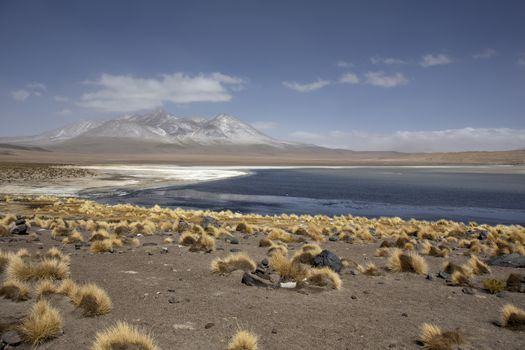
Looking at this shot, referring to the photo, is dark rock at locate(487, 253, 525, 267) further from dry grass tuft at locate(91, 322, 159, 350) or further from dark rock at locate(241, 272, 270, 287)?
dry grass tuft at locate(91, 322, 159, 350)

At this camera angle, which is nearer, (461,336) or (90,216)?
(461,336)

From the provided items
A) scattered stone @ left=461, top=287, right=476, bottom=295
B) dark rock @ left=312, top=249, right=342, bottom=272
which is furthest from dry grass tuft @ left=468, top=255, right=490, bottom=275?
dark rock @ left=312, top=249, right=342, bottom=272

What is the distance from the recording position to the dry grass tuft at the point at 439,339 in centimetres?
586

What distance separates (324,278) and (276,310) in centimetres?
203

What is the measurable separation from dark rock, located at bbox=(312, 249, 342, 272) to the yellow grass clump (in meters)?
1.56

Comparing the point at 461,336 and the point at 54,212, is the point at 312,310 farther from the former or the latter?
the point at 54,212

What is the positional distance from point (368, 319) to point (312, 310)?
0.98 metres

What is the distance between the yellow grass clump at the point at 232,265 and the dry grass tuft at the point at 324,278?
1665 millimetres

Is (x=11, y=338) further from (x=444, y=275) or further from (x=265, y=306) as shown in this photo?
(x=444, y=275)

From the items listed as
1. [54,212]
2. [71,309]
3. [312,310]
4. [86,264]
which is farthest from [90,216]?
[312,310]

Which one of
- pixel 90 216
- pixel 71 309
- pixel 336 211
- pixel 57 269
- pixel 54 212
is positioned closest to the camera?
pixel 71 309

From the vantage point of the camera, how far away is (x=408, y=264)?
35.6 ft

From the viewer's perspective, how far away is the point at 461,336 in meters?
6.17

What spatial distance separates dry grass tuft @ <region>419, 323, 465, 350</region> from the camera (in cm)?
586
